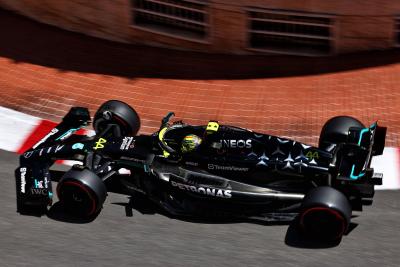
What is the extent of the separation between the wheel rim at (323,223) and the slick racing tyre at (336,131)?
1.42 m

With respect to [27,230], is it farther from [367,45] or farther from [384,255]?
[367,45]

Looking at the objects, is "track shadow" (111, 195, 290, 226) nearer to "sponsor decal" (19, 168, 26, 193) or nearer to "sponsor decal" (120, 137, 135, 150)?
"sponsor decal" (120, 137, 135, 150)

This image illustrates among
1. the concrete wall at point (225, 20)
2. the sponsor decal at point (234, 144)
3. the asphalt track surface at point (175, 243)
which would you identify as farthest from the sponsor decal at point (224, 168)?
the concrete wall at point (225, 20)

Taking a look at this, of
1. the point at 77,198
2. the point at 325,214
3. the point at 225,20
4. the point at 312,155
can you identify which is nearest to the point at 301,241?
the point at 325,214

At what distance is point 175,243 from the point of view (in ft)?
29.2

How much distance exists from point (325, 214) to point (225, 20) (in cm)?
584

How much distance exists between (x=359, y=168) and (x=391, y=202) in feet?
3.57

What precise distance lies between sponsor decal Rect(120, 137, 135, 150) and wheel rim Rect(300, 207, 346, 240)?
8.19ft

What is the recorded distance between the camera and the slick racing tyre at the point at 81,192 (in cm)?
903

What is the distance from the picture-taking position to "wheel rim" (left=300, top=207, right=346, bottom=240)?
857 centimetres

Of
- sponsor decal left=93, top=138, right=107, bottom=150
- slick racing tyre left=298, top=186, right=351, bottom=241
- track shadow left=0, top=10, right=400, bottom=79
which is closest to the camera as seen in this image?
slick racing tyre left=298, top=186, right=351, bottom=241

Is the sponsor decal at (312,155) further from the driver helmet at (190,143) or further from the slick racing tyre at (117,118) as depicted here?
the slick racing tyre at (117,118)

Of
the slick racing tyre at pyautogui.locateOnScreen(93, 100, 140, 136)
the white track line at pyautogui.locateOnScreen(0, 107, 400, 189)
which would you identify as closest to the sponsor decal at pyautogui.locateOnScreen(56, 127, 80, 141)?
the slick racing tyre at pyautogui.locateOnScreen(93, 100, 140, 136)

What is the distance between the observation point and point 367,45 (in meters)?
13.6
